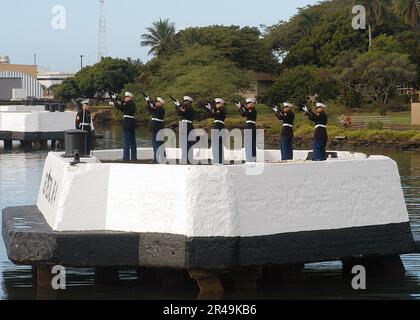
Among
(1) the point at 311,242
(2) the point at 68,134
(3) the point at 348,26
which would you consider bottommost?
(1) the point at 311,242

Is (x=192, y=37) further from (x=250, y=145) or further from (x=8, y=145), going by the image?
(x=250, y=145)

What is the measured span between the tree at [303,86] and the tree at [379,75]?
5.82 ft

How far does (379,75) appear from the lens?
90.9 m

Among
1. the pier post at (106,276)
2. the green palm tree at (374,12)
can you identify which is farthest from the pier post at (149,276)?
the green palm tree at (374,12)

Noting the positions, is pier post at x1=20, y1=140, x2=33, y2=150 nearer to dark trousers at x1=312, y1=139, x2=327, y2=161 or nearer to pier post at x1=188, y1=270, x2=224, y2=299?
dark trousers at x1=312, y1=139, x2=327, y2=161

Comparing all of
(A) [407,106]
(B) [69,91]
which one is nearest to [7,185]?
(A) [407,106]

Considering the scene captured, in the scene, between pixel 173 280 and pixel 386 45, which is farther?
pixel 386 45

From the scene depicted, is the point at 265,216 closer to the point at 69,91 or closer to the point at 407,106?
the point at 407,106

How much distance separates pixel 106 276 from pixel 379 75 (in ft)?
240

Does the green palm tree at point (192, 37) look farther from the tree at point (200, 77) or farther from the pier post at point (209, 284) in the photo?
the pier post at point (209, 284)

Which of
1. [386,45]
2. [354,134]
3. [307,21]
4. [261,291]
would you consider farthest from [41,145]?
[307,21]

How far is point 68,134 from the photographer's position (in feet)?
67.9

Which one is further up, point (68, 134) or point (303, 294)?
point (68, 134)

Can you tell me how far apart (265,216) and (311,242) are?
112cm
